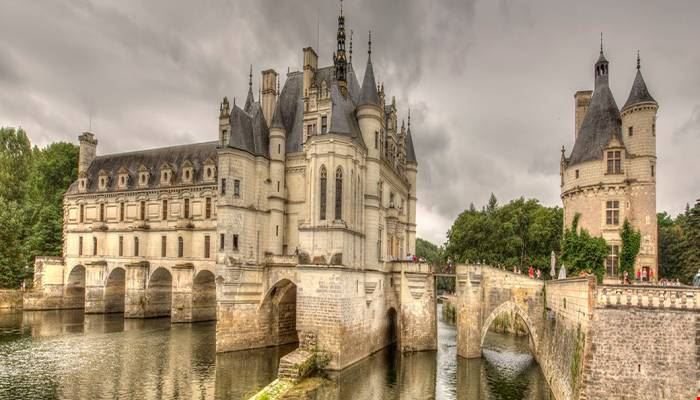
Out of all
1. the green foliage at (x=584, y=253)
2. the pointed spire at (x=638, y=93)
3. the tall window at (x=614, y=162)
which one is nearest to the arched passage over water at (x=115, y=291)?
the green foliage at (x=584, y=253)

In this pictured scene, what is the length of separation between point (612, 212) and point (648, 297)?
1486 centimetres

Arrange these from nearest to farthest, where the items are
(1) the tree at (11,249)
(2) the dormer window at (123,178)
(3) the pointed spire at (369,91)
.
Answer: (3) the pointed spire at (369,91) → (2) the dormer window at (123,178) → (1) the tree at (11,249)

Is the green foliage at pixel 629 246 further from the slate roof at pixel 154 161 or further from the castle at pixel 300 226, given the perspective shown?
the slate roof at pixel 154 161

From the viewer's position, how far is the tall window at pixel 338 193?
28.7m

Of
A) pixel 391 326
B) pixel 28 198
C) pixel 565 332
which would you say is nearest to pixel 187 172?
pixel 391 326

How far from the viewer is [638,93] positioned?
29.3 m

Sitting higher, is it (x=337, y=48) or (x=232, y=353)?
(x=337, y=48)

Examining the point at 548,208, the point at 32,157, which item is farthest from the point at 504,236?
the point at 32,157

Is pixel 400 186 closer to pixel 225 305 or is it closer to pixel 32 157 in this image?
pixel 225 305

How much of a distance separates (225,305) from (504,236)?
113 ft

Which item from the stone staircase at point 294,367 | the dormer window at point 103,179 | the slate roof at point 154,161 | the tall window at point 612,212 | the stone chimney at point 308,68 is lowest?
the stone staircase at point 294,367

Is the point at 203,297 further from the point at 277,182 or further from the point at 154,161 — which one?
the point at 277,182

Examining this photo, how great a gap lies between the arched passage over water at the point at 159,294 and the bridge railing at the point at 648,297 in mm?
43007

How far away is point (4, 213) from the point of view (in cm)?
5481
